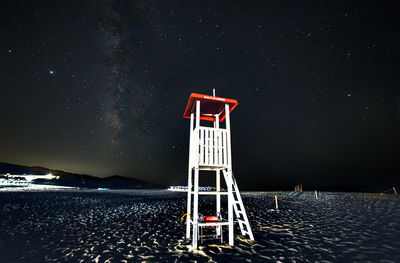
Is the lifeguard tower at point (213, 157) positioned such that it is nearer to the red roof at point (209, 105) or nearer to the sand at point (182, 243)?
the red roof at point (209, 105)

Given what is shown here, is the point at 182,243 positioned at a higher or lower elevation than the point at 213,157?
lower

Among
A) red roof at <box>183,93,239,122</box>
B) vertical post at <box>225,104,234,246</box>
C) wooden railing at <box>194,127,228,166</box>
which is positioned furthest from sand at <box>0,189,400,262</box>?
red roof at <box>183,93,239,122</box>

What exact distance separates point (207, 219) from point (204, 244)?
108cm

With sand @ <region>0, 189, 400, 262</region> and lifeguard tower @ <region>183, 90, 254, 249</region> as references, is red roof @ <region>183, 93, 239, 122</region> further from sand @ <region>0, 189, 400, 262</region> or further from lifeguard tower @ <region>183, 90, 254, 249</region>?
sand @ <region>0, 189, 400, 262</region>

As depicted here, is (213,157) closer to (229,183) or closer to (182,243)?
(229,183)

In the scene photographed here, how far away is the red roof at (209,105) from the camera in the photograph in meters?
7.26

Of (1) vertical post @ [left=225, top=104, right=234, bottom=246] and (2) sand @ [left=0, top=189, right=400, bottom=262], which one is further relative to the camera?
(1) vertical post @ [left=225, top=104, right=234, bottom=246]

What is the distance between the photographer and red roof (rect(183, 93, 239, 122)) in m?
7.26

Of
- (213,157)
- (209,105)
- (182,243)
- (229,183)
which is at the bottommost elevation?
(182,243)

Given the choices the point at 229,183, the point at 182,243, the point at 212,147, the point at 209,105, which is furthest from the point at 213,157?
the point at 182,243

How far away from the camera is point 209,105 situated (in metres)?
7.82

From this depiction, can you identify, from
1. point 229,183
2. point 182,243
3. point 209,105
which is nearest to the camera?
point 229,183

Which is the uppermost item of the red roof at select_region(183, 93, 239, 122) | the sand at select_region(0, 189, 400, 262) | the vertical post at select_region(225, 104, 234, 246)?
the red roof at select_region(183, 93, 239, 122)

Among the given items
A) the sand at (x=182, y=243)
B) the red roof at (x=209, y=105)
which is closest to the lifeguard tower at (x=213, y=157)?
the red roof at (x=209, y=105)
